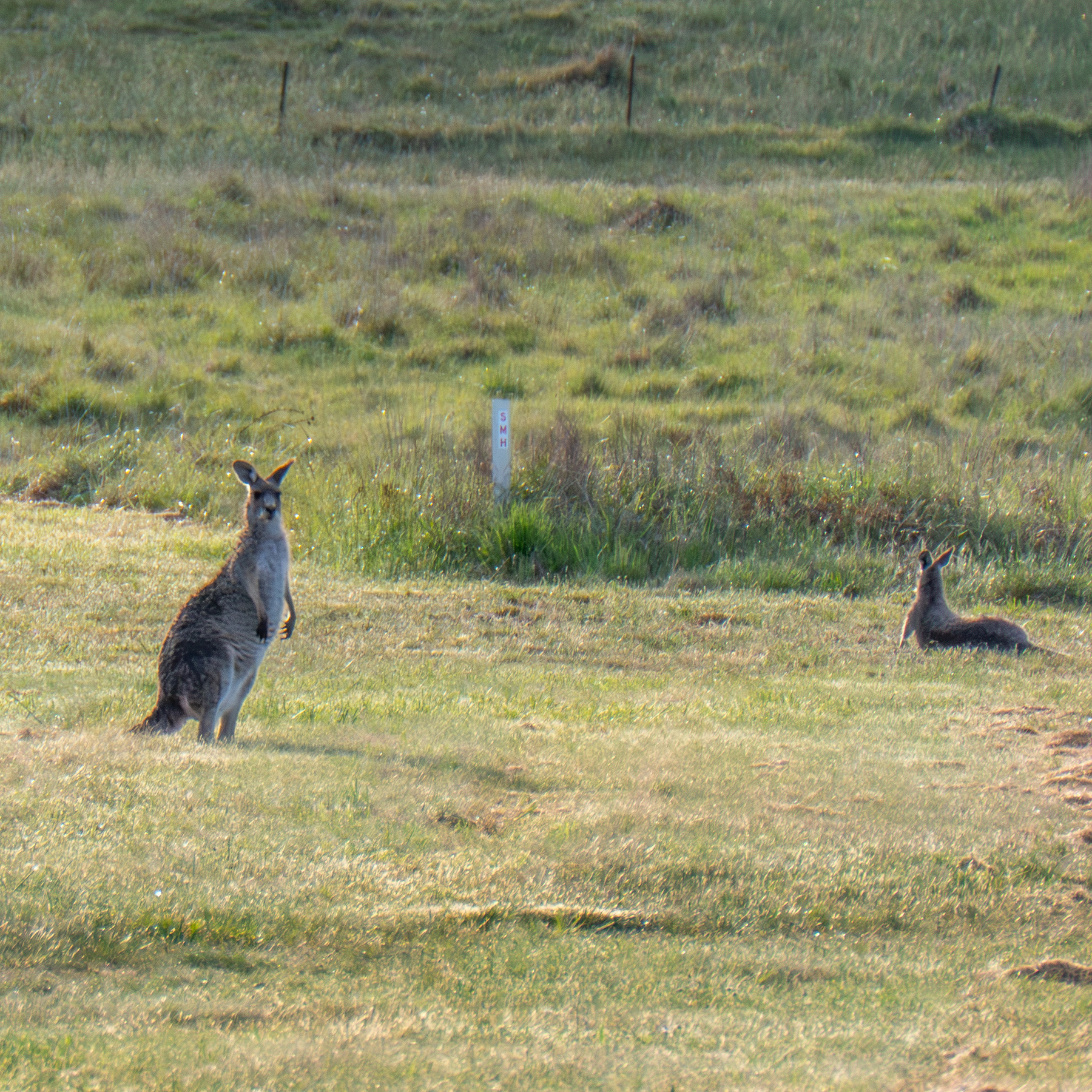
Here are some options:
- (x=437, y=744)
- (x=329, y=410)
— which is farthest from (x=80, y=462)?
(x=437, y=744)

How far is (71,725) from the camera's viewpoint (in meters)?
6.83

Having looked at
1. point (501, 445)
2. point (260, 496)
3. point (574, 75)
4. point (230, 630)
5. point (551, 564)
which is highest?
point (574, 75)

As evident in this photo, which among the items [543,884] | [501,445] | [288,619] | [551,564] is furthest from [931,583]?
[543,884]

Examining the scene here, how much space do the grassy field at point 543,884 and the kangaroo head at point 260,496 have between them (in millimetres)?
1101

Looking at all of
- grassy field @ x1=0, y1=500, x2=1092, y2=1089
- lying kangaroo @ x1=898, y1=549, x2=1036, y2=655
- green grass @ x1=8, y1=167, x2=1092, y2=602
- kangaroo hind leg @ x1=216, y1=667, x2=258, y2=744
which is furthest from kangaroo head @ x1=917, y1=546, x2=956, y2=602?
kangaroo hind leg @ x1=216, y1=667, x2=258, y2=744

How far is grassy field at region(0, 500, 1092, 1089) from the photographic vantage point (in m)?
3.68

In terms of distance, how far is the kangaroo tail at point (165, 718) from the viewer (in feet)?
21.6

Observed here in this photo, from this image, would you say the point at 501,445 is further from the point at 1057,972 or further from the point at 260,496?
the point at 1057,972

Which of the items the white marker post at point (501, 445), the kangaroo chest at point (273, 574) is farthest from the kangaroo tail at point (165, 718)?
the white marker post at point (501, 445)

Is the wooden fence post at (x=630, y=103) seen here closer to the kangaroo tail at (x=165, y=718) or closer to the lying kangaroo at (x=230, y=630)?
the lying kangaroo at (x=230, y=630)

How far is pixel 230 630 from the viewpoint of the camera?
6906 millimetres

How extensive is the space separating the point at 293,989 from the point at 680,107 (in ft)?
105

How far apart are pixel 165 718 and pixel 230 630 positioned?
1.87ft

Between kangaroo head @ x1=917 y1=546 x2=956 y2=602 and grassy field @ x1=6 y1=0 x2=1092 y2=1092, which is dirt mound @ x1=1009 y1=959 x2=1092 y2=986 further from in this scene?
kangaroo head @ x1=917 y1=546 x2=956 y2=602
